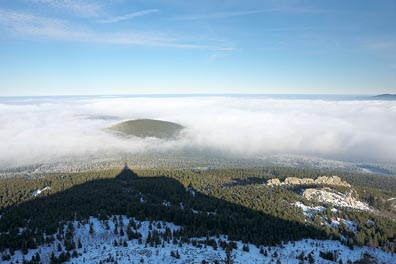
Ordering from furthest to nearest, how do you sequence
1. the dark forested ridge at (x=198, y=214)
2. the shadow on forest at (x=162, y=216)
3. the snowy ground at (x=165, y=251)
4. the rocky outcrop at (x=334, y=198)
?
the rocky outcrop at (x=334, y=198) → the dark forested ridge at (x=198, y=214) → the shadow on forest at (x=162, y=216) → the snowy ground at (x=165, y=251)

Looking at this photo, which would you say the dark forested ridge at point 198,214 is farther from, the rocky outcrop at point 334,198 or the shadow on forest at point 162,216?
the rocky outcrop at point 334,198

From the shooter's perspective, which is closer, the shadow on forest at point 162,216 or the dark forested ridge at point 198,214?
the shadow on forest at point 162,216

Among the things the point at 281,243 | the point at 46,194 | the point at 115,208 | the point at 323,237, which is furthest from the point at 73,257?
the point at 46,194

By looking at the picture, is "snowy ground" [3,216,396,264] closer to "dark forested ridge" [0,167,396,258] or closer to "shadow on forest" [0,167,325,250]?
"dark forested ridge" [0,167,396,258]

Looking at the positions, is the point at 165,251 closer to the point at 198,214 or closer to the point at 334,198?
the point at 198,214

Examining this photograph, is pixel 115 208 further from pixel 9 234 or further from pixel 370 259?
pixel 370 259

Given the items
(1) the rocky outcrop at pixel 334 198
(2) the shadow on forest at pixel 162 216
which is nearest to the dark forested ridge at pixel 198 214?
(2) the shadow on forest at pixel 162 216

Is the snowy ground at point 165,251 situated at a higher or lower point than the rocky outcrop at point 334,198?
higher
